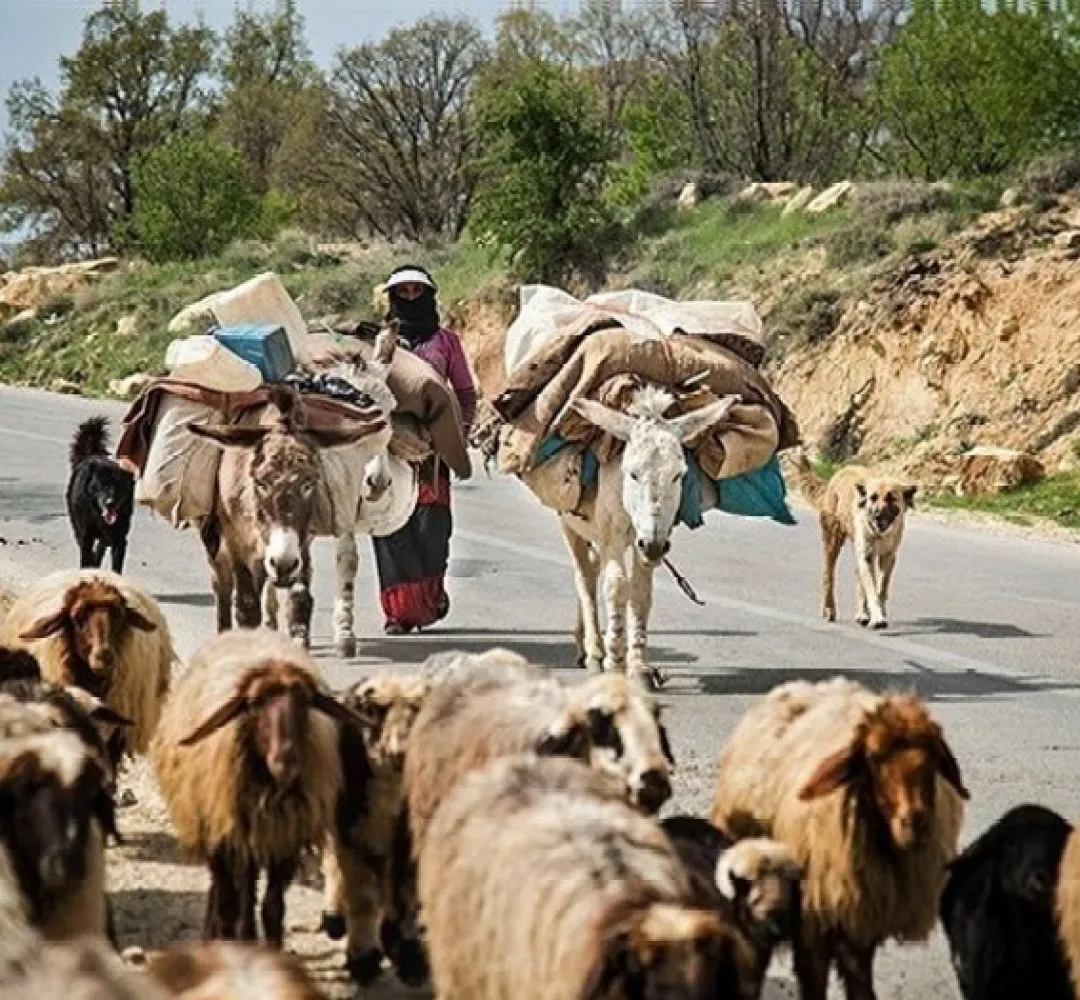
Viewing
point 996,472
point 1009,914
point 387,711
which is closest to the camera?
point 1009,914

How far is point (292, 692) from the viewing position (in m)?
7.46

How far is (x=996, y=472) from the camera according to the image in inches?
985

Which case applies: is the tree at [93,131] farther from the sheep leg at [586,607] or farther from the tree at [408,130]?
the sheep leg at [586,607]

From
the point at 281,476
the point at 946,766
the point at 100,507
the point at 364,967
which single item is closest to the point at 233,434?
the point at 281,476

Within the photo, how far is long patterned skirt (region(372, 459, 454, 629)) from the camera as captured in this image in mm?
15750

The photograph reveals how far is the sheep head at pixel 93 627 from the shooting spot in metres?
9.16

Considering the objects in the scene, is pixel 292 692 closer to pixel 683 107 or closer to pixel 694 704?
pixel 694 704

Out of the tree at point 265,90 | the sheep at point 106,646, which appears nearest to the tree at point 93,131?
the tree at point 265,90

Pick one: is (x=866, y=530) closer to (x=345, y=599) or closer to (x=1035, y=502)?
(x=345, y=599)

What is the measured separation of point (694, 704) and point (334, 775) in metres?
5.49

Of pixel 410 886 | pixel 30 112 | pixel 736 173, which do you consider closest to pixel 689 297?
pixel 736 173

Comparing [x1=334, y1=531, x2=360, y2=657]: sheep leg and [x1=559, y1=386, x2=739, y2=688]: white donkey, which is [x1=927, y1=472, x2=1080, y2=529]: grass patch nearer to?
[x1=334, y1=531, x2=360, y2=657]: sheep leg

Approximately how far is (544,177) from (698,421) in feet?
96.0

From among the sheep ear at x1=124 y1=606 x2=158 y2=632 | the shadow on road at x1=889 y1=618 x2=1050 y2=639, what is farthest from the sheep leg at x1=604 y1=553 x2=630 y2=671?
the sheep ear at x1=124 y1=606 x2=158 y2=632
